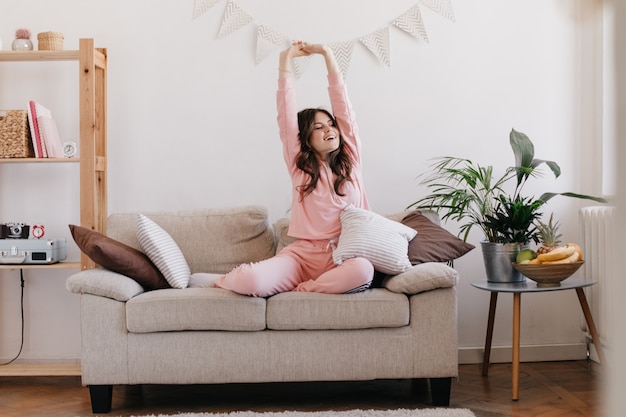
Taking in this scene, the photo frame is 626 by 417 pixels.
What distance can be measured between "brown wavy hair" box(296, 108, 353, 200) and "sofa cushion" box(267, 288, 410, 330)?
0.55 meters

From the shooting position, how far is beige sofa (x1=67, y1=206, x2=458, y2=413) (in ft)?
8.64

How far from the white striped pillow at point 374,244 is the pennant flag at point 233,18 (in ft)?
4.07

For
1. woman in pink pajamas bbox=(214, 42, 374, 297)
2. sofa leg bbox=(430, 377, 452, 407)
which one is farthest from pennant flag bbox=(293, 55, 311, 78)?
sofa leg bbox=(430, 377, 452, 407)

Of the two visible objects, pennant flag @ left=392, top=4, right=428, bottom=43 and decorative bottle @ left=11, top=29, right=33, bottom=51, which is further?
pennant flag @ left=392, top=4, right=428, bottom=43

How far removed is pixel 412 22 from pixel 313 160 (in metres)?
1.02

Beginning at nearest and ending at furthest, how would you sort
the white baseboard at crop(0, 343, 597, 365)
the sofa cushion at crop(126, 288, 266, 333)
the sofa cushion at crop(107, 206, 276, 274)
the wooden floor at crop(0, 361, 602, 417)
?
the sofa cushion at crop(126, 288, 266, 333) < the wooden floor at crop(0, 361, 602, 417) < the sofa cushion at crop(107, 206, 276, 274) < the white baseboard at crop(0, 343, 597, 365)

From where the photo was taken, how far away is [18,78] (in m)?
3.57

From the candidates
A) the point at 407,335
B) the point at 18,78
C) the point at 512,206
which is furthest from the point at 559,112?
the point at 18,78

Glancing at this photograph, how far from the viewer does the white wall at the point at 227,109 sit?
3.57 m

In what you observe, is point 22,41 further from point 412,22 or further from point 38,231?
point 412,22

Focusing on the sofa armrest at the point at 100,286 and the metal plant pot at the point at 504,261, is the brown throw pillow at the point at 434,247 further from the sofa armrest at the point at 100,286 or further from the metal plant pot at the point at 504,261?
the sofa armrest at the point at 100,286

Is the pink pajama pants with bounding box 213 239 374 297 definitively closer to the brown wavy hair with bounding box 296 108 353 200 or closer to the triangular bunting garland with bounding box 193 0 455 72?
the brown wavy hair with bounding box 296 108 353 200

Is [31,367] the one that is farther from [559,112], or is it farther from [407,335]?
[559,112]

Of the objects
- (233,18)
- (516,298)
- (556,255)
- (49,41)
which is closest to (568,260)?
(556,255)
